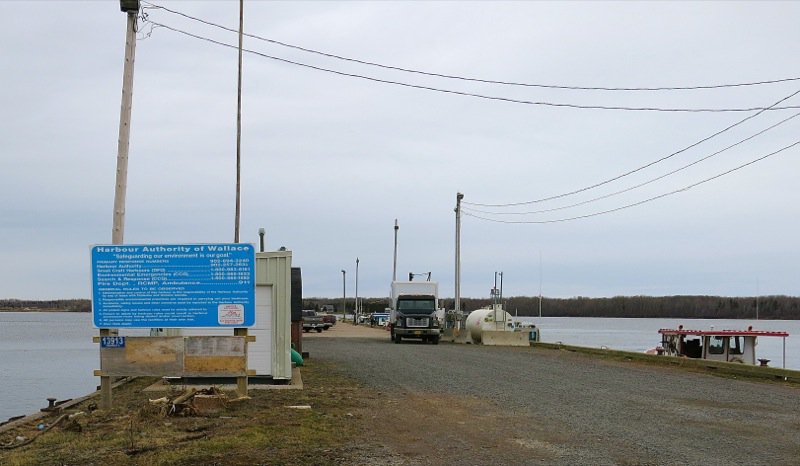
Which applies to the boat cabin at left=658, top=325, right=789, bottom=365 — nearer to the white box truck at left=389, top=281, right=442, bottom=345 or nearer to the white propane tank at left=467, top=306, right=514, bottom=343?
the white propane tank at left=467, top=306, right=514, bottom=343

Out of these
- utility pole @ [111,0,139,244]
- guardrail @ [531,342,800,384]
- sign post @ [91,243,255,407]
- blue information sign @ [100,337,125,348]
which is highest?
utility pole @ [111,0,139,244]

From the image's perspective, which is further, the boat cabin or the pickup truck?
the pickup truck

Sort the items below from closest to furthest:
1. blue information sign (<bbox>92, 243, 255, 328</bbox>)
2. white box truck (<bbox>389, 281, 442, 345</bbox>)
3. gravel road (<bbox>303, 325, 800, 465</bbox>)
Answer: gravel road (<bbox>303, 325, 800, 465</bbox>)
blue information sign (<bbox>92, 243, 255, 328</bbox>)
white box truck (<bbox>389, 281, 442, 345</bbox>)

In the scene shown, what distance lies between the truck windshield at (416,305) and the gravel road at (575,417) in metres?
16.5

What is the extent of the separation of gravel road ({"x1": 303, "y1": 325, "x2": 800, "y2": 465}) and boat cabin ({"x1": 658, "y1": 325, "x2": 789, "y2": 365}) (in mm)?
12462

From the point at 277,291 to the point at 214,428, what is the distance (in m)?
6.39

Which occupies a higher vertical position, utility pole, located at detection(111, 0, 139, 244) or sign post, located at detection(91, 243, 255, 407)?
utility pole, located at detection(111, 0, 139, 244)

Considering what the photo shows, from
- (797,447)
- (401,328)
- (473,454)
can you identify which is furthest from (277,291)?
(401,328)

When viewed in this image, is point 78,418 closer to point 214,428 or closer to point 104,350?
point 104,350

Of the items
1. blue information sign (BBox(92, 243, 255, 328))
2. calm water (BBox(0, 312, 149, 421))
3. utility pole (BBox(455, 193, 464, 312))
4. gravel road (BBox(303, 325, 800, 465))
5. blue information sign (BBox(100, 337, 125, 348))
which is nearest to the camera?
gravel road (BBox(303, 325, 800, 465))

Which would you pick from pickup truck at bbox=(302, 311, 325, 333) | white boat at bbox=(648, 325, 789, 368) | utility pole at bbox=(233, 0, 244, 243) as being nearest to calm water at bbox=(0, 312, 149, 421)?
utility pole at bbox=(233, 0, 244, 243)

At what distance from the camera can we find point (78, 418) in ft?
46.1

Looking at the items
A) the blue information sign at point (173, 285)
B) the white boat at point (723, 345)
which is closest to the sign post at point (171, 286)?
the blue information sign at point (173, 285)

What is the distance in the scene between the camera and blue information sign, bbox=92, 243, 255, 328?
1470 cm
